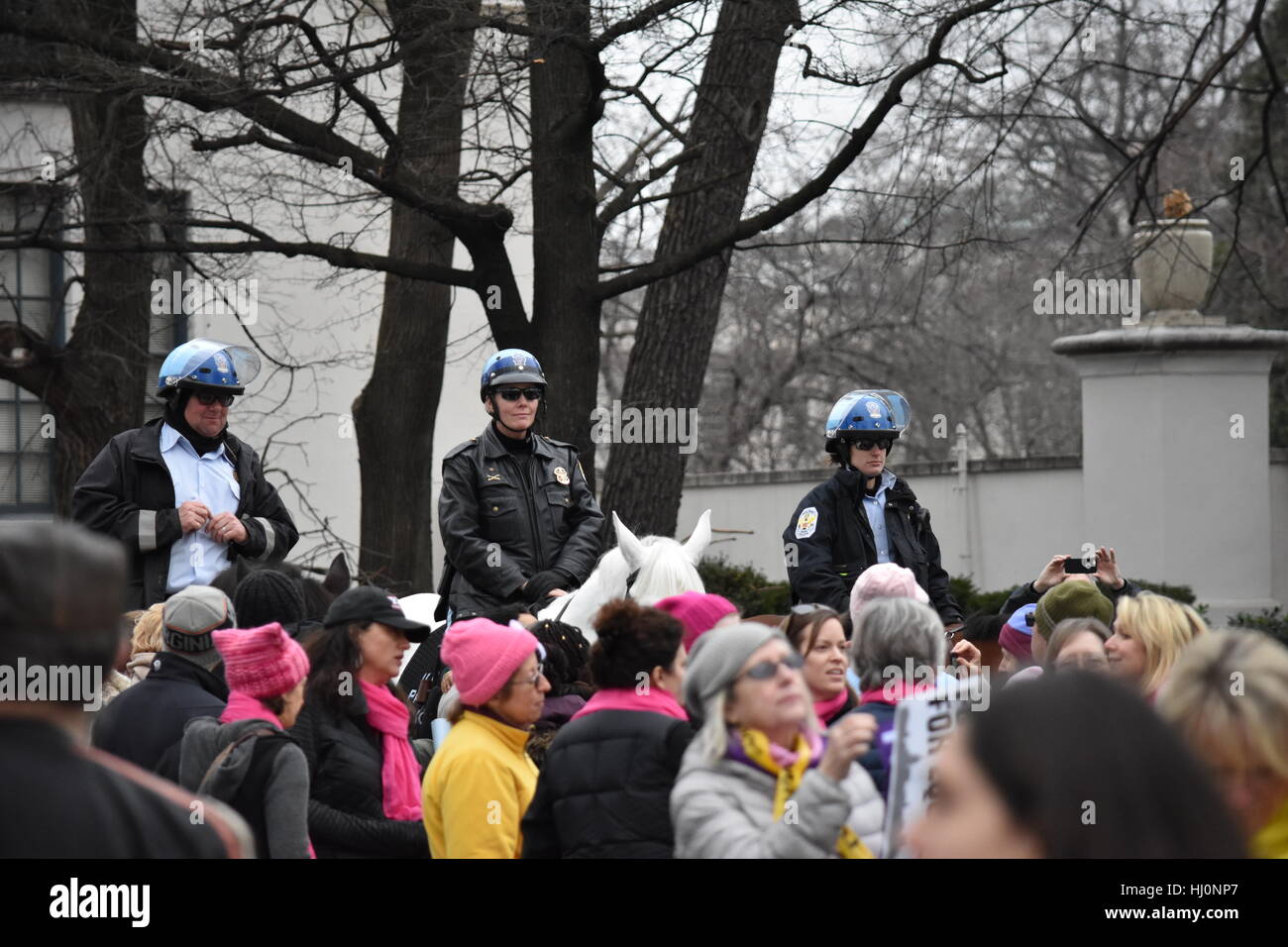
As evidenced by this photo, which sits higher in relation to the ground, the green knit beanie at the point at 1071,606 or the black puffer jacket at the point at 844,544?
the black puffer jacket at the point at 844,544

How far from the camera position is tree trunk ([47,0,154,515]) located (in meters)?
11.3

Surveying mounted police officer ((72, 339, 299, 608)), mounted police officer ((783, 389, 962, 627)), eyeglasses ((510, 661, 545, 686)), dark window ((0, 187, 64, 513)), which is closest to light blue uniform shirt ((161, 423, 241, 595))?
mounted police officer ((72, 339, 299, 608))

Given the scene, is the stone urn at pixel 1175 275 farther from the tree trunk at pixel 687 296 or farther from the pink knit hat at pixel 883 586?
the pink knit hat at pixel 883 586

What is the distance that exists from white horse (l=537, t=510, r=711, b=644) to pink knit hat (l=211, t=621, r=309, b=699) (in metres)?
1.84

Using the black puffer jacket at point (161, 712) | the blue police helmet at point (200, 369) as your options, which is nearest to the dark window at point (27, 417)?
the blue police helmet at point (200, 369)

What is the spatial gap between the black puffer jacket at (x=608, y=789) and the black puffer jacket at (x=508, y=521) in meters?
2.99

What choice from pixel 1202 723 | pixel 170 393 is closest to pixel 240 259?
pixel 170 393

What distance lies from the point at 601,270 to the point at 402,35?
242cm

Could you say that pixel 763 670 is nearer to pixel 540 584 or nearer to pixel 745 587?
pixel 540 584

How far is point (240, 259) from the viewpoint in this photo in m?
11.8

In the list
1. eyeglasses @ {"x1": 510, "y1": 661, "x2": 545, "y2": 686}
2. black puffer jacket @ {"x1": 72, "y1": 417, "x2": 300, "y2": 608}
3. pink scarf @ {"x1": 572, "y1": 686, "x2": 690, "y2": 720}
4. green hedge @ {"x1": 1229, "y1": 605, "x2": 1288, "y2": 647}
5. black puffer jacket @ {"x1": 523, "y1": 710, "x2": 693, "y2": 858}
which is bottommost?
green hedge @ {"x1": 1229, "y1": 605, "x2": 1288, "y2": 647}

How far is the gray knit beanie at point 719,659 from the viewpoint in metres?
3.69

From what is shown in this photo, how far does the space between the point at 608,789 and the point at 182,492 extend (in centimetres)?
395

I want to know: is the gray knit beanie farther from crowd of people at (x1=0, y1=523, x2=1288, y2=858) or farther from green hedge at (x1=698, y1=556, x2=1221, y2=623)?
green hedge at (x1=698, y1=556, x2=1221, y2=623)
